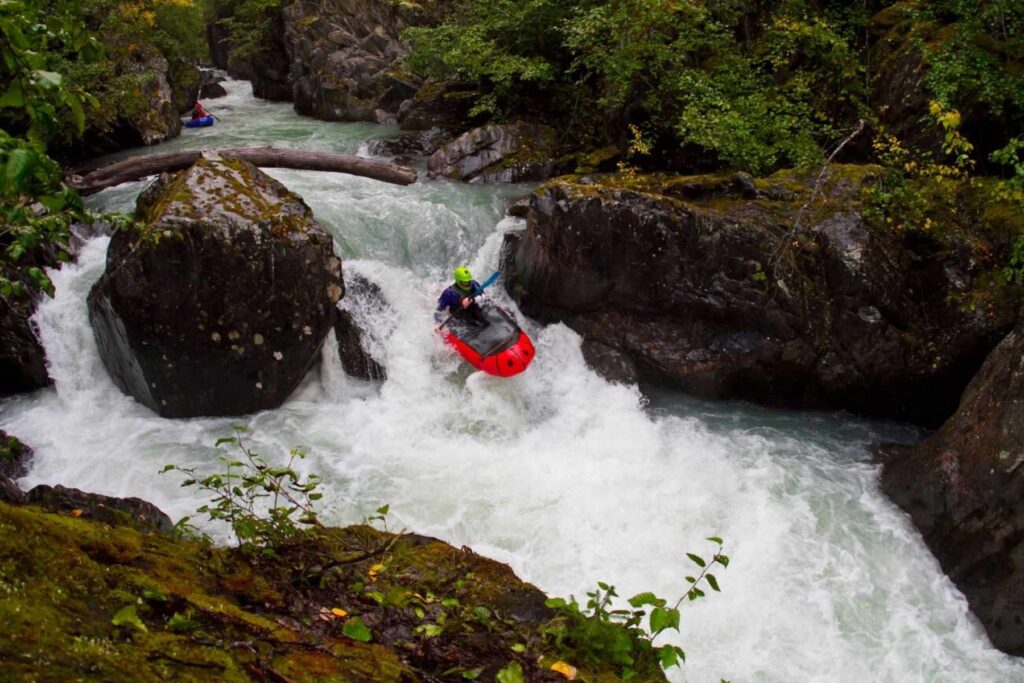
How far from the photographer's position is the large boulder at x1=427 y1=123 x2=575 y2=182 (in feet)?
41.9

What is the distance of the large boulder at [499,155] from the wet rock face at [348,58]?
4.40m

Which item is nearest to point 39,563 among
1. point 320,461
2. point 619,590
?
point 619,590

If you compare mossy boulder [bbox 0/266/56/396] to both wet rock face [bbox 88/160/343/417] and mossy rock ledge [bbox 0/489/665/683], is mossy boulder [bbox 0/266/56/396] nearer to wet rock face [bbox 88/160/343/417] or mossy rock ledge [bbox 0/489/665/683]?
wet rock face [bbox 88/160/343/417]

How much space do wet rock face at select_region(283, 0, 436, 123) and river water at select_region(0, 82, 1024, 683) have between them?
8.23 meters

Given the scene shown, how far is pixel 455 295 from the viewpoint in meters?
8.64

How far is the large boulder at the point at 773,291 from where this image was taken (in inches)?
302

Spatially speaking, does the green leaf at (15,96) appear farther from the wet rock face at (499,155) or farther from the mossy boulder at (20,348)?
the wet rock face at (499,155)

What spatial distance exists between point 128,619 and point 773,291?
7324 mm

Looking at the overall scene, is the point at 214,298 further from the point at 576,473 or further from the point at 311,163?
the point at 311,163

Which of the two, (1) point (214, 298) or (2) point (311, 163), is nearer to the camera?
(1) point (214, 298)

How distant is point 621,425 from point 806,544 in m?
2.35

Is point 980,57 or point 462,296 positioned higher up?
point 980,57

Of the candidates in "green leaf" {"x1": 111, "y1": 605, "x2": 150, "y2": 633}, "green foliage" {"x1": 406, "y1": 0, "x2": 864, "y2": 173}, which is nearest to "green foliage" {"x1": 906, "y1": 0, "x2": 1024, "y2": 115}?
"green foliage" {"x1": 406, "y1": 0, "x2": 864, "y2": 173}

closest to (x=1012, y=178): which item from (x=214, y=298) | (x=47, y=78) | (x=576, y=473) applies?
(x=576, y=473)
